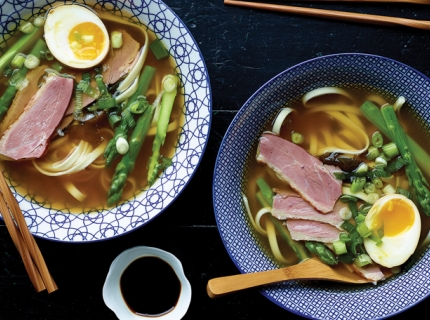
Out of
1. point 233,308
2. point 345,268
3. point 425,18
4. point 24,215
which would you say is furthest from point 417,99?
point 24,215

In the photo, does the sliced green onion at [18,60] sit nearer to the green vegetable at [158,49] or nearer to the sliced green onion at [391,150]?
the green vegetable at [158,49]

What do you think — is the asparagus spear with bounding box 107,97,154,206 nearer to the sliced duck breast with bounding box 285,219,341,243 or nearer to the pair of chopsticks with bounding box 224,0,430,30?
the pair of chopsticks with bounding box 224,0,430,30

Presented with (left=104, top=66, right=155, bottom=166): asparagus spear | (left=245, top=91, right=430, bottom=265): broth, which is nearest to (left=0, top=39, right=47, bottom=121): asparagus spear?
(left=104, top=66, right=155, bottom=166): asparagus spear

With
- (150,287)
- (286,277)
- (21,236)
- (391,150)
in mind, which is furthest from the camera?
(150,287)

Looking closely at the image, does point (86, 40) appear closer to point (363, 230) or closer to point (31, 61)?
point (31, 61)

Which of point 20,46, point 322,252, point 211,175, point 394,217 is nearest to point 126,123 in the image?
point 211,175

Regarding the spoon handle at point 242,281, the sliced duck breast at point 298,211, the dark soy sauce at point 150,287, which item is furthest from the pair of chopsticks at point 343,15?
the dark soy sauce at point 150,287
